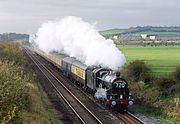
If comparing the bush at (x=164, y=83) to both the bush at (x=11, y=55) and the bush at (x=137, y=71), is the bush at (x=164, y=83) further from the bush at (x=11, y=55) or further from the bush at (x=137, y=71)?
the bush at (x=11, y=55)

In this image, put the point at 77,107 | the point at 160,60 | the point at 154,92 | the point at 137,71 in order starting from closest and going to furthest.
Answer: the point at 77,107 → the point at 154,92 → the point at 137,71 → the point at 160,60

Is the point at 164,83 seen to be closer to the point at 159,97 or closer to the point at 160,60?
the point at 159,97

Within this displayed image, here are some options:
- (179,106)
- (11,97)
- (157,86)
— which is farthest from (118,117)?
(11,97)

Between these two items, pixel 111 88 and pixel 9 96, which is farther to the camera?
pixel 111 88

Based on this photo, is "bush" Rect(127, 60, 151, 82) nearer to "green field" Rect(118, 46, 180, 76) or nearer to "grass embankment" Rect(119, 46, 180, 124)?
"grass embankment" Rect(119, 46, 180, 124)

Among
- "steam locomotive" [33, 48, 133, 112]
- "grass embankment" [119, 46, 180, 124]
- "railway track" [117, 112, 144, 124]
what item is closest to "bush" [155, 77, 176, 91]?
"grass embankment" [119, 46, 180, 124]

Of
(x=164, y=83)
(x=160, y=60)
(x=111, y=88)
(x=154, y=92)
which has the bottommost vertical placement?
(x=154, y=92)

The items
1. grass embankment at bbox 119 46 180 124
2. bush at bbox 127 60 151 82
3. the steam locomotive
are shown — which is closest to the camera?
grass embankment at bbox 119 46 180 124

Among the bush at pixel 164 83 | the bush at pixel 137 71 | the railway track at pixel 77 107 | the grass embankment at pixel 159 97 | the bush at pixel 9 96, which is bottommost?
the railway track at pixel 77 107

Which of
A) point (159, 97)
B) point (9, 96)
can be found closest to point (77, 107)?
point (159, 97)

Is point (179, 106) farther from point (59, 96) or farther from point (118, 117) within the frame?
point (59, 96)

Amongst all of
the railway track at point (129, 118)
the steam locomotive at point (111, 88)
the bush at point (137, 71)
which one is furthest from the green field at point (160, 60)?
the railway track at point (129, 118)

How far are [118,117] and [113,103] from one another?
1542mm

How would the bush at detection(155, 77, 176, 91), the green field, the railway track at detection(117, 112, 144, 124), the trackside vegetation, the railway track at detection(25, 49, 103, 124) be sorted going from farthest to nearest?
1. the green field
2. the bush at detection(155, 77, 176, 91)
3. the trackside vegetation
4. the railway track at detection(25, 49, 103, 124)
5. the railway track at detection(117, 112, 144, 124)
